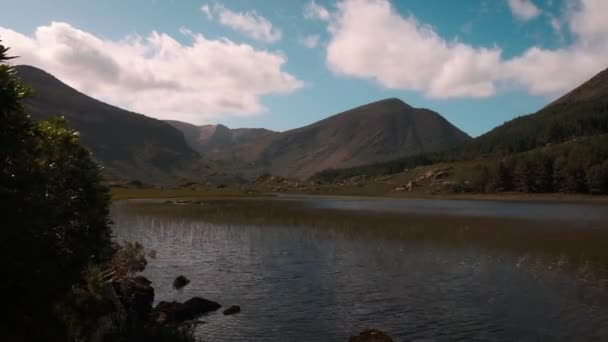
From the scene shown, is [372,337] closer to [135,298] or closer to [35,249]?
[135,298]

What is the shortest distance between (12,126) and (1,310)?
5951 mm

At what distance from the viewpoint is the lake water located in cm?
2839

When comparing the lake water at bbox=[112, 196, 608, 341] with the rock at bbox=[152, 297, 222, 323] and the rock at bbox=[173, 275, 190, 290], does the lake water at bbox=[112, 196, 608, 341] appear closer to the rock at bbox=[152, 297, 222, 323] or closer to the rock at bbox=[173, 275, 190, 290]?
the rock at bbox=[173, 275, 190, 290]

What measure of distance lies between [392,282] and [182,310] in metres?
18.6

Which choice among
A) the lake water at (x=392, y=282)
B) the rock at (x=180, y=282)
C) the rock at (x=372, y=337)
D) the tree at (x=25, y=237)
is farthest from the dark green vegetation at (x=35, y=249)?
the rock at (x=180, y=282)

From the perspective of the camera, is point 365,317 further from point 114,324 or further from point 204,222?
point 204,222

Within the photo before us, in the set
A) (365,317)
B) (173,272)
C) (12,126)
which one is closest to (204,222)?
(173,272)

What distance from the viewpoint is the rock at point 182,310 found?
1145 inches

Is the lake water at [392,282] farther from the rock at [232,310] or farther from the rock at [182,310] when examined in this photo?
the rock at [182,310]

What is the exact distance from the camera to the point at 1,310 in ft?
48.4

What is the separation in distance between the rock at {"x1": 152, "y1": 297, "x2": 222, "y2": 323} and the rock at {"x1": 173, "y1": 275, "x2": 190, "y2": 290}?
7.32 m

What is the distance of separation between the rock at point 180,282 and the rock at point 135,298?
6904 mm

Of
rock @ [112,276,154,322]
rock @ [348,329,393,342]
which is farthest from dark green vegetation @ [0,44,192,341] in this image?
rock @ [348,329,393,342]

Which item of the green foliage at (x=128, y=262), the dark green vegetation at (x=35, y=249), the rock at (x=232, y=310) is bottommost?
the rock at (x=232, y=310)
